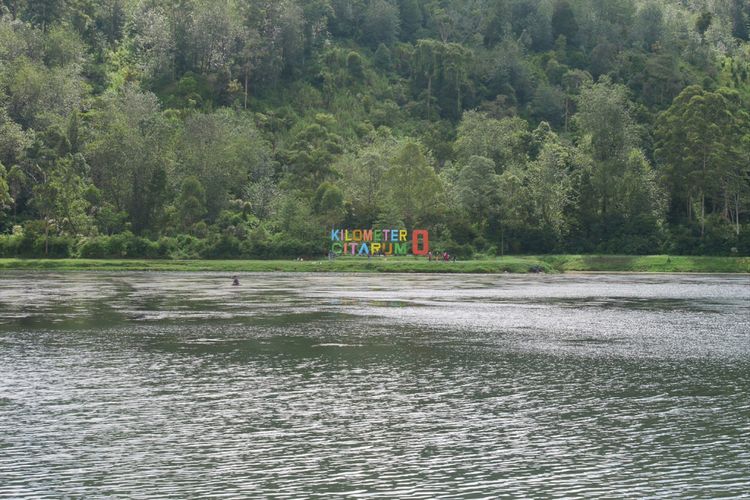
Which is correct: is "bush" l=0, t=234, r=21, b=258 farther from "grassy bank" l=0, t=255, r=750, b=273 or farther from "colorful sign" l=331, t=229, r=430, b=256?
"colorful sign" l=331, t=229, r=430, b=256

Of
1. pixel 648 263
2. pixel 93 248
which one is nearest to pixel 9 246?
pixel 93 248

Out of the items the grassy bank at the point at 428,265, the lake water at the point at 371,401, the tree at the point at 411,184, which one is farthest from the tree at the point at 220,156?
the lake water at the point at 371,401

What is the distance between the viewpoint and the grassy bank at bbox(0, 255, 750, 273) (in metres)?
123

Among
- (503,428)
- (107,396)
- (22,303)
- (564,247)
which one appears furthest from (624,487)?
(564,247)

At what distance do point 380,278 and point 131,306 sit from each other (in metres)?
47.5

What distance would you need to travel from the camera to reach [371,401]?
36312 millimetres

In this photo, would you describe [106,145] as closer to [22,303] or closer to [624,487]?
[22,303]

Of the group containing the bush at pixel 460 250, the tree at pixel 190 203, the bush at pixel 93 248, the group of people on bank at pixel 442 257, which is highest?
the tree at pixel 190 203

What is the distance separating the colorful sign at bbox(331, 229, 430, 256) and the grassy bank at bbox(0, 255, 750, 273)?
249 cm

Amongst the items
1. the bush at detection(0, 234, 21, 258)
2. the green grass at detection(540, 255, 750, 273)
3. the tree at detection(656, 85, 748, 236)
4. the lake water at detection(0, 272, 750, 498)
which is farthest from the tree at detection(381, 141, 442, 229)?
the lake water at detection(0, 272, 750, 498)

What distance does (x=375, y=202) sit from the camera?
146m

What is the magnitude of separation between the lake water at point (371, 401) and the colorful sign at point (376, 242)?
61111 mm

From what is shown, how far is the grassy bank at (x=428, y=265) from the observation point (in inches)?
4843

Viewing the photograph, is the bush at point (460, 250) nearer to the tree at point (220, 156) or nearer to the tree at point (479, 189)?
the tree at point (479, 189)
